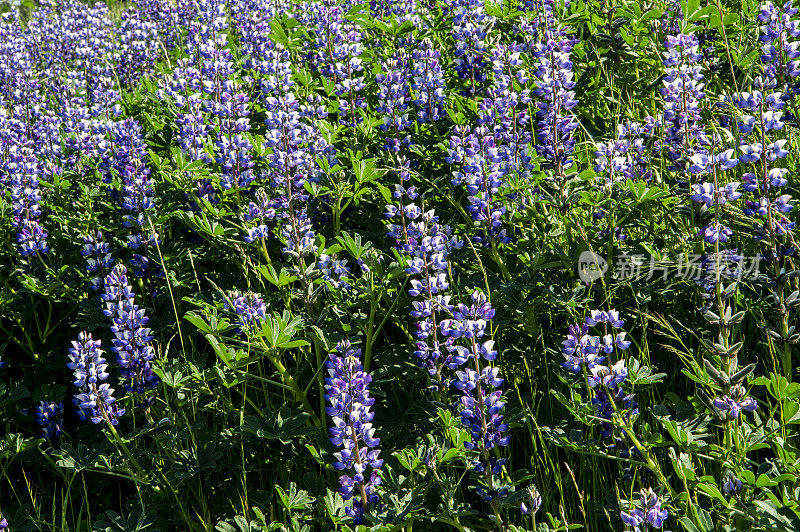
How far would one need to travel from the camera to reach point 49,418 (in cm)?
278

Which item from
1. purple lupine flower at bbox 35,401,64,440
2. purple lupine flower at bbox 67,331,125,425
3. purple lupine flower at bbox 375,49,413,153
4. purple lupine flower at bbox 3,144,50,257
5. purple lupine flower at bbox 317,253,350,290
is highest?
purple lupine flower at bbox 375,49,413,153

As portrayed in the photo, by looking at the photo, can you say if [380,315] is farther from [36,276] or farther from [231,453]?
[36,276]

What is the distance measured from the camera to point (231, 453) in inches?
97.0

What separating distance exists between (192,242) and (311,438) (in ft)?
Result: 3.94

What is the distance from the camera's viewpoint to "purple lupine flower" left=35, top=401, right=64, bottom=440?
2.73 meters

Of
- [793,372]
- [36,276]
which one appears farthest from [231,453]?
[793,372]

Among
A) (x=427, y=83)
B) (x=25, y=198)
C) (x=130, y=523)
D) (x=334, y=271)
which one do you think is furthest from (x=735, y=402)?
(x=25, y=198)

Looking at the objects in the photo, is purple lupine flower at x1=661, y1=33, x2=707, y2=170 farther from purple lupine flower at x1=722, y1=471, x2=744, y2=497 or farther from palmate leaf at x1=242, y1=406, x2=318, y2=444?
palmate leaf at x1=242, y1=406, x2=318, y2=444

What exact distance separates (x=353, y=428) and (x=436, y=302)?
46 centimetres

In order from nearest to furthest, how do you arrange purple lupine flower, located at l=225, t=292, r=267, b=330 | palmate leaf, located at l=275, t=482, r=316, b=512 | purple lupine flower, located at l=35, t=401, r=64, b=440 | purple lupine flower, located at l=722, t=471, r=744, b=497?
1. purple lupine flower, located at l=722, t=471, r=744, b=497
2. palmate leaf, located at l=275, t=482, r=316, b=512
3. purple lupine flower, located at l=225, t=292, r=267, b=330
4. purple lupine flower, located at l=35, t=401, r=64, b=440

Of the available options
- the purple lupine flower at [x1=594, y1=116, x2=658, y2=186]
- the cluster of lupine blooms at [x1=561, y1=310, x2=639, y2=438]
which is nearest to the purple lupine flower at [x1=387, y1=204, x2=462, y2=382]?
the cluster of lupine blooms at [x1=561, y1=310, x2=639, y2=438]
